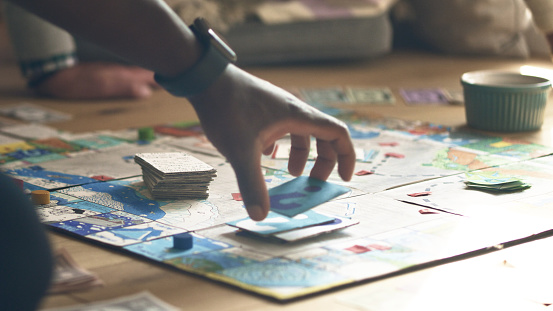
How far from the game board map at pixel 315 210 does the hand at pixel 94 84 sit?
2.18ft

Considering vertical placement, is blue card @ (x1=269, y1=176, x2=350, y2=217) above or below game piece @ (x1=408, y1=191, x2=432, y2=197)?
above

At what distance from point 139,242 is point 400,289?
407 millimetres

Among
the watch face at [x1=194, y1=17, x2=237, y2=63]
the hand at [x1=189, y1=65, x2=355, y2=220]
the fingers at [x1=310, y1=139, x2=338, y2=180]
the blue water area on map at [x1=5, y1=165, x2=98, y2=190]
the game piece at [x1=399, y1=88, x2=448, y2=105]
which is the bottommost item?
the blue water area on map at [x1=5, y1=165, x2=98, y2=190]

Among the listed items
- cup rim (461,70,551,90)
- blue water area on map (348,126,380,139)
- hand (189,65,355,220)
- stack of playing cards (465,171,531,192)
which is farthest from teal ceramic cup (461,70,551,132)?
hand (189,65,355,220)

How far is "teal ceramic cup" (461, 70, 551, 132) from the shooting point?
191 centimetres

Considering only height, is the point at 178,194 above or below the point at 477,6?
below

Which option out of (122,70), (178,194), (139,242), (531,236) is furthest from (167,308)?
(122,70)

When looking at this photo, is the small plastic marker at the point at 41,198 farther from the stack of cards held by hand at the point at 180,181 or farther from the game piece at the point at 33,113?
the game piece at the point at 33,113

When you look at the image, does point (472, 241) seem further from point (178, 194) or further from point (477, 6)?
point (477, 6)

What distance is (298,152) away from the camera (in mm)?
1114

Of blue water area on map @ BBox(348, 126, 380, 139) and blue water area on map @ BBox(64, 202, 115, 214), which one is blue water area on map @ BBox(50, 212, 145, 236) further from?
blue water area on map @ BBox(348, 126, 380, 139)

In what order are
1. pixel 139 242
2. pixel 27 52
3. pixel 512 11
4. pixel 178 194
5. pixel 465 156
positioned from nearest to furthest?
pixel 139 242 → pixel 178 194 → pixel 465 156 → pixel 27 52 → pixel 512 11

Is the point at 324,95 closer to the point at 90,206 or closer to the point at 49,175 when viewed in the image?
the point at 49,175

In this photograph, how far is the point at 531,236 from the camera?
1.13m
